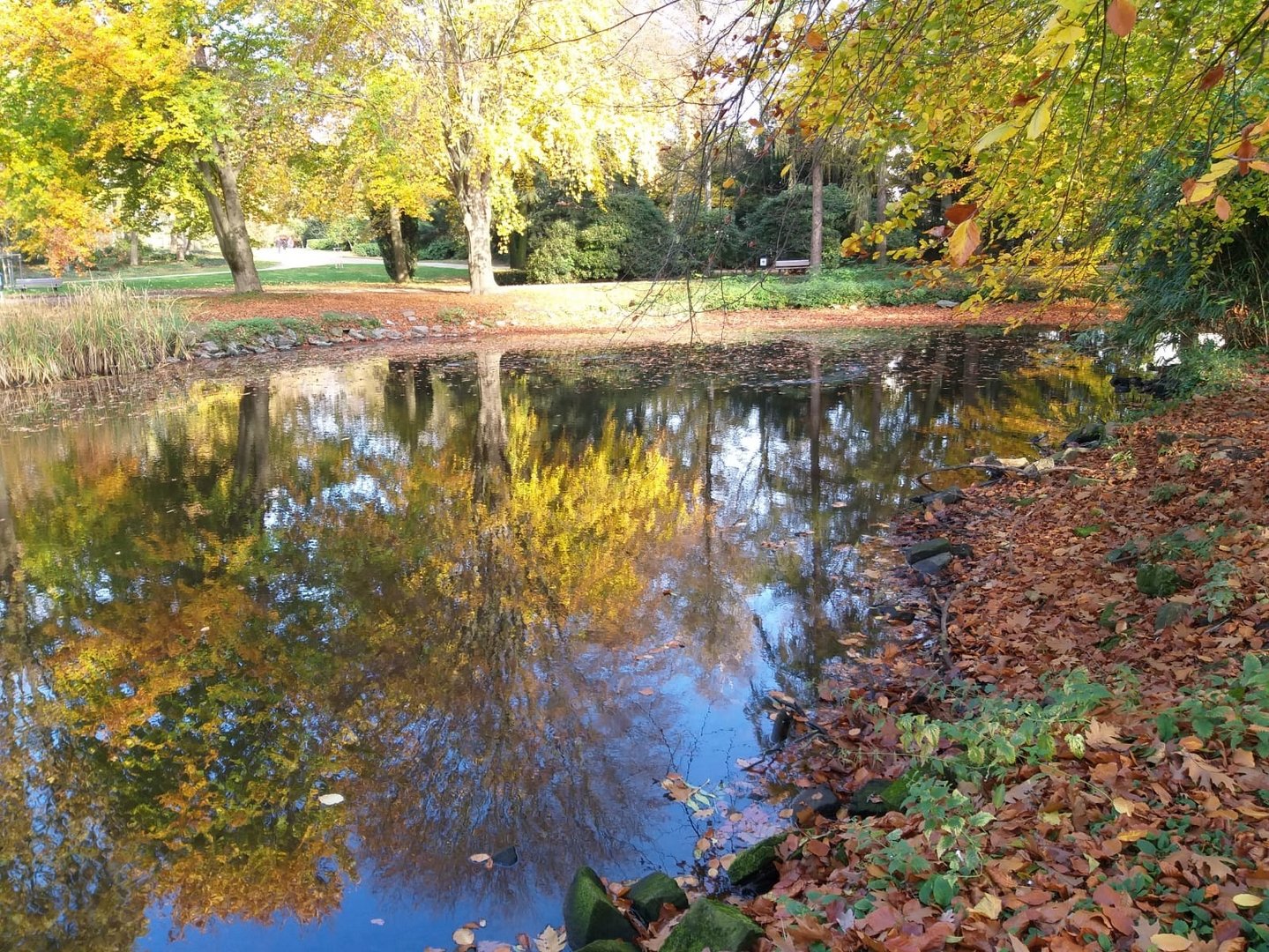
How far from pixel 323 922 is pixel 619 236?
29403 millimetres

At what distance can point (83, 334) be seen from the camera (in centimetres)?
1580

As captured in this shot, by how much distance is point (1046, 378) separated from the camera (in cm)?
1533

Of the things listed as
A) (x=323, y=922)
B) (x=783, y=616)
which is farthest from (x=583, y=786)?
(x=783, y=616)

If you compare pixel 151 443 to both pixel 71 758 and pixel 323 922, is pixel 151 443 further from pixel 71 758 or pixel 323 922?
pixel 323 922

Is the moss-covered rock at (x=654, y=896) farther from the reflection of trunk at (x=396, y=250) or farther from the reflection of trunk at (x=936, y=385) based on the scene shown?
the reflection of trunk at (x=396, y=250)

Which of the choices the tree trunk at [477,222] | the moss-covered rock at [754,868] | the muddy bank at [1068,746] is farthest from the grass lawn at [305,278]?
the moss-covered rock at [754,868]

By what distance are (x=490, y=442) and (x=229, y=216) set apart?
16.5 meters

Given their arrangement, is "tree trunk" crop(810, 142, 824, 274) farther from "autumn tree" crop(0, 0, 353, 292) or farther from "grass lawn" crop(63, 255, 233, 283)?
"grass lawn" crop(63, 255, 233, 283)

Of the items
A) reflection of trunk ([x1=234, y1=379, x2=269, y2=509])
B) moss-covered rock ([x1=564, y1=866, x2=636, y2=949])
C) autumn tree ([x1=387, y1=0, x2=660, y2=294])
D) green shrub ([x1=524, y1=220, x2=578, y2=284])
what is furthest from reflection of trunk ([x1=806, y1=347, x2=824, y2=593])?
green shrub ([x1=524, y1=220, x2=578, y2=284])

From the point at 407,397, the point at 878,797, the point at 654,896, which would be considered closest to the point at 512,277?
the point at 407,397

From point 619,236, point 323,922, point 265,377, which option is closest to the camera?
point 323,922

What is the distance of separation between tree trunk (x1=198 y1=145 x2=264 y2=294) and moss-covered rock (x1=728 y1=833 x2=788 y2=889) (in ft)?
79.6

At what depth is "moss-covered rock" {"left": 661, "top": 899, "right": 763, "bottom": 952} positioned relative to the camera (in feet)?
9.34

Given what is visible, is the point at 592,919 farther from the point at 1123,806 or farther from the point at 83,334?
the point at 83,334
